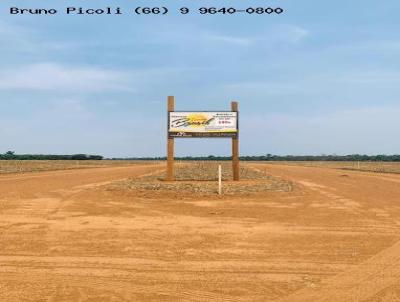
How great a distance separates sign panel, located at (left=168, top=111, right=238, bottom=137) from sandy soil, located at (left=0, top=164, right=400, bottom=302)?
9.84 m

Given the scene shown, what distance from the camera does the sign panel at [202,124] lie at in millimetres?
25281

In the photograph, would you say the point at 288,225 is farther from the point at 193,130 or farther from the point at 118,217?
the point at 193,130

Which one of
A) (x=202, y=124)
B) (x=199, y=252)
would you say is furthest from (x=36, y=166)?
(x=199, y=252)

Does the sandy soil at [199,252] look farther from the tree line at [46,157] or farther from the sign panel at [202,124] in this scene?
the tree line at [46,157]

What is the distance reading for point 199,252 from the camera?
870 centimetres

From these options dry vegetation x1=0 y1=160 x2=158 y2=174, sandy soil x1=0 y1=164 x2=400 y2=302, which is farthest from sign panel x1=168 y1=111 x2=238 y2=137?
dry vegetation x1=0 y1=160 x2=158 y2=174

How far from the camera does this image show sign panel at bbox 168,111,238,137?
82.9ft

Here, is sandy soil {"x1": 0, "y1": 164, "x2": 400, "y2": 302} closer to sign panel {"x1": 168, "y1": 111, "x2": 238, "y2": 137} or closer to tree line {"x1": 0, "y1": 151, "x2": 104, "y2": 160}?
sign panel {"x1": 168, "y1": 111, "x2": 238, "y2": 137}

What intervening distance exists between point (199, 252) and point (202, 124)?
673 inches

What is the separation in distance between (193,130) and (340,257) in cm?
1756

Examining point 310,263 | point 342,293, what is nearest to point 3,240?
point 310,263

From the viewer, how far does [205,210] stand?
14.5 meters

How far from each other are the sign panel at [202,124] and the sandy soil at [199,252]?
984 cm

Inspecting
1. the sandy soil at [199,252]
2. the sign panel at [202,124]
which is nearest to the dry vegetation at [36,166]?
the sign panel at [202,124]
